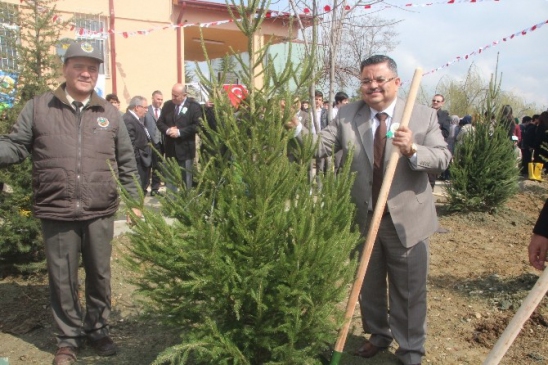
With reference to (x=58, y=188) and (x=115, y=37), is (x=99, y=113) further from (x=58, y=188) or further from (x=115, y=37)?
(x=115, y=37)

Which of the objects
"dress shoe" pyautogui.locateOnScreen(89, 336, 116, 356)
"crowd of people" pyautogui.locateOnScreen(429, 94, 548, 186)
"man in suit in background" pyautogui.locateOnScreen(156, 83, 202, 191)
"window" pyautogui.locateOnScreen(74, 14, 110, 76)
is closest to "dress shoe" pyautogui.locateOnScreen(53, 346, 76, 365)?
"dress shoe" pyautogui.locateOnScreen(89, 336, 116, 356)

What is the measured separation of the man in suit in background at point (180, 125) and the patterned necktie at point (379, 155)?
A: 5238 millimetres

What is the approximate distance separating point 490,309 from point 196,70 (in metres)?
3.58

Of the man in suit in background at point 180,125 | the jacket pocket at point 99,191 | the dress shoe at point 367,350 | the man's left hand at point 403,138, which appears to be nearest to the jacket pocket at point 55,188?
the jacket pocket at point 99,191

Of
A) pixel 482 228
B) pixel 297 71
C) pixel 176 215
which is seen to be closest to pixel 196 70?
pixel 297 71

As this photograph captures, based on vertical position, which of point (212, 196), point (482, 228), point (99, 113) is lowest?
point (482, 228)

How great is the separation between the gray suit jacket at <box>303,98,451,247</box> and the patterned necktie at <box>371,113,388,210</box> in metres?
0.03

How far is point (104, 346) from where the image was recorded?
3904 mm

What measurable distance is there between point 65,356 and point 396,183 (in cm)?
265

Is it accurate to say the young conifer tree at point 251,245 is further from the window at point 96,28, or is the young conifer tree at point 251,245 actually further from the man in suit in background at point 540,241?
the window at point 96,28

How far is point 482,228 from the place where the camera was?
8414 millimetres

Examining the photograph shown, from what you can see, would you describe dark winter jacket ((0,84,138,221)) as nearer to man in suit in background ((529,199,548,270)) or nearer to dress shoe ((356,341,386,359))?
dress shoe ((356,341,386,359))

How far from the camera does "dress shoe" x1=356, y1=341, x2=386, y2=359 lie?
12.6 ft

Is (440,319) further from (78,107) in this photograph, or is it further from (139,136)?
(139,136)
